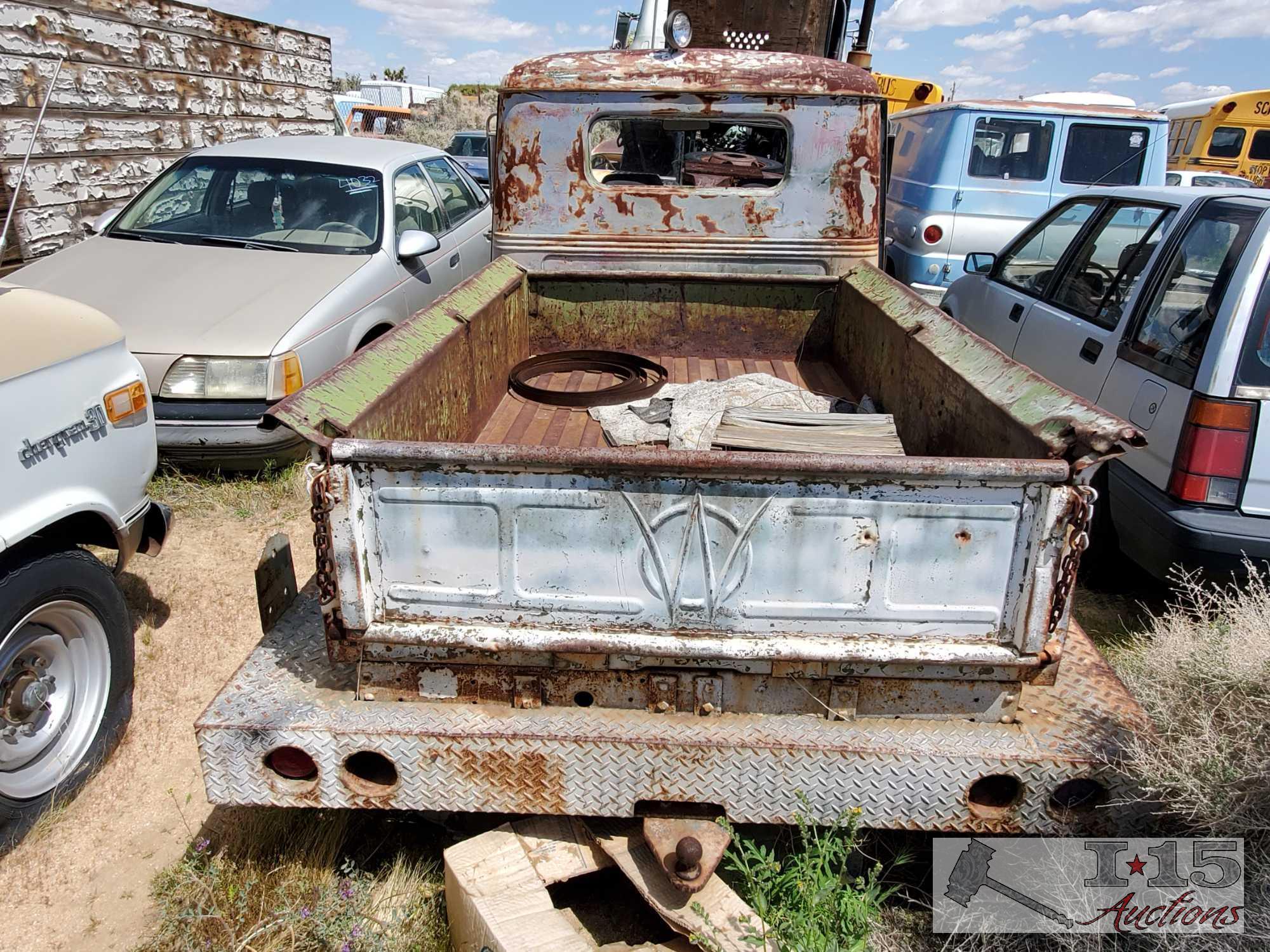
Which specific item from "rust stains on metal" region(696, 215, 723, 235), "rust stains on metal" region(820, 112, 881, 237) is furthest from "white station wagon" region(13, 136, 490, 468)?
"rust stains on metal" region(820, 112, 881, 237)

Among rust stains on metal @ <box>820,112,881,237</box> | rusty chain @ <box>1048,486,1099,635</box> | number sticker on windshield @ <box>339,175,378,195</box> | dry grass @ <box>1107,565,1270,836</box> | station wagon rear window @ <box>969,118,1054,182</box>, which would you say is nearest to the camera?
rusty chain @ <box>1048,486,1099,635</box>

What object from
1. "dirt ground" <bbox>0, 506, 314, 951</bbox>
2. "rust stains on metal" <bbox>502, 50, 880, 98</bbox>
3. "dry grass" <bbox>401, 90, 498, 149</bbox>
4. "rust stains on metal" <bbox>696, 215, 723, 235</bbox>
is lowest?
"dirt ground" <bbox>0, 506, 314, 951</bbox>

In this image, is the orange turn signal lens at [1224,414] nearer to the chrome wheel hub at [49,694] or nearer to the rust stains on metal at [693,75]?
the rust stains on metal at [693,75]

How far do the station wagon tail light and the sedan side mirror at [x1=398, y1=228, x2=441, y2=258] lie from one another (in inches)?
102

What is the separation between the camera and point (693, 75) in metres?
3.97

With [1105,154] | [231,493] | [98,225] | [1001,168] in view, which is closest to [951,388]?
[231,493]

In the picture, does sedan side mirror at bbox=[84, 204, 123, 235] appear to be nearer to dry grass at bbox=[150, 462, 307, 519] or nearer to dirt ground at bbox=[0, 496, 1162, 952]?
dry grass at bbox=[150, 462, 307, 519]

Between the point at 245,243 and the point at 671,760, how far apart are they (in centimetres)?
476

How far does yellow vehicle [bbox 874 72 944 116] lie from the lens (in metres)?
13.5

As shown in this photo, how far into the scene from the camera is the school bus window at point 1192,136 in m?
16.6

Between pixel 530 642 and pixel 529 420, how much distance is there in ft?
6.17

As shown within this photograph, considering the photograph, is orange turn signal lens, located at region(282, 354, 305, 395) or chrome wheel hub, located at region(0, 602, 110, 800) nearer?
chrome wheel hub, located at region(0, 602, 110, 800)

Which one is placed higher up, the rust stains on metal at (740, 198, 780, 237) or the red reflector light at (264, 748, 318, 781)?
the rust stains on metal at (740, 198, 780, 237)

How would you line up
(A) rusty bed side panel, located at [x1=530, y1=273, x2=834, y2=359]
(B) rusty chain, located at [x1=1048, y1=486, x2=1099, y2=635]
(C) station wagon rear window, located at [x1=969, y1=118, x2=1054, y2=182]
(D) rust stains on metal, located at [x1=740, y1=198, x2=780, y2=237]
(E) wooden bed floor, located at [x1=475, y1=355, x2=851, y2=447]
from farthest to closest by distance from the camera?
(C) station wagon rear window, located at [x1=969, y1=118, x2=1054, y2=182]
(A) rusty bed side panel, located at [x1=530, y1=273, x2=834, y2=359]
(D) rust stains on metal, located at [x1=740, y1=198, x2=780, y2=237]
(E) wooden bed floor, located at [x1=475, y1=355, x2=851, y2=447]
(B) rusty chain, located at [x1=1048, y1=486, x2=1099, y2=635]
